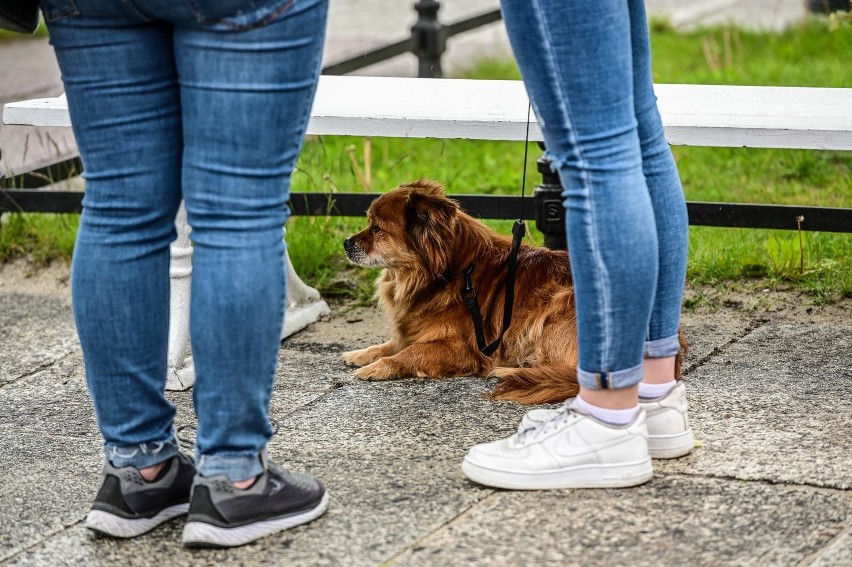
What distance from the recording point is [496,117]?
3.44m

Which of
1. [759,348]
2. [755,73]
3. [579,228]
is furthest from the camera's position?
[755,73]

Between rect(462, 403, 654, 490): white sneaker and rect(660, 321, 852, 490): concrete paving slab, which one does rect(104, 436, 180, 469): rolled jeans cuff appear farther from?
rect(660, 321, 852, 490): concrete paving slab

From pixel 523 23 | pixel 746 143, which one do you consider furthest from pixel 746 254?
pixel 523 23

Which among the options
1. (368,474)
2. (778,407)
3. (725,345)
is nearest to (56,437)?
(368,474)

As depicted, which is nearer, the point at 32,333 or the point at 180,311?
the point at 180,311

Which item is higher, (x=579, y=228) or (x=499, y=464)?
(x=579, y=228)

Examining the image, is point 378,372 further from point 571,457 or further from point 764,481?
point 764,481

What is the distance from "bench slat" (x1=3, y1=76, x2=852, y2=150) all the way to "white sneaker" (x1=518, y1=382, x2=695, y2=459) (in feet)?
3.19

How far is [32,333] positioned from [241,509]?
2.17 m

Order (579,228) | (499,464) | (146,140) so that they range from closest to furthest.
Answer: (146,140)
(579,228)
(499,464)

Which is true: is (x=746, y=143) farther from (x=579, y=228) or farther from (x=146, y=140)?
(x=146, y=140)

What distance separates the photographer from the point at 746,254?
4422mm

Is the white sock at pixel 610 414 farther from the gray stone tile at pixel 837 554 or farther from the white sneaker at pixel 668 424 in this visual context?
the gray stone tile at pixel 837 554

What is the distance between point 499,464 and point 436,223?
1319 millimetres
